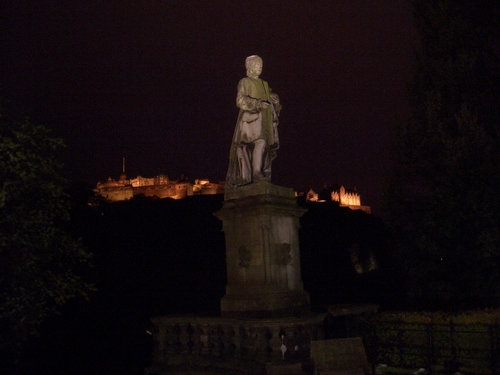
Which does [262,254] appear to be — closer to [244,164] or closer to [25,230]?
[244,164]

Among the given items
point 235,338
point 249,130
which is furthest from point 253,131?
point 235,338

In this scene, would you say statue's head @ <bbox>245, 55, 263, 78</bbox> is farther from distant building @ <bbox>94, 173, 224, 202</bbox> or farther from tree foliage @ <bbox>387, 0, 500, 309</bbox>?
distant building @ <bbox>94, 173, 224, 202</bbox>

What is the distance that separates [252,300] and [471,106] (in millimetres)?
10998

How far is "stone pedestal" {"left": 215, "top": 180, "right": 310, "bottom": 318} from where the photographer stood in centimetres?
1060

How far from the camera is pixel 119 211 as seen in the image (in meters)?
57.1

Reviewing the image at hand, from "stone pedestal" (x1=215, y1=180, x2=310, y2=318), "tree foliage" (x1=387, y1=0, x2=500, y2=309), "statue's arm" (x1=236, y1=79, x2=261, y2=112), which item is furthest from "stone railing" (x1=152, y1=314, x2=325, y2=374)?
"tree foliage" (x1=387, y1=0, x2=500, y2=309)

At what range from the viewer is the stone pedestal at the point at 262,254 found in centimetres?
1060

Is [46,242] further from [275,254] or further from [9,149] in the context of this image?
[275,254]

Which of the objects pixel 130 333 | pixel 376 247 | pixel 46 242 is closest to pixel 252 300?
pixel 46 242

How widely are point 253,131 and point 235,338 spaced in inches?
161

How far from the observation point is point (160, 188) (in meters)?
137

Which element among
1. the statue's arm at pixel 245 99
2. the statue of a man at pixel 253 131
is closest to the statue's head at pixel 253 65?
the statue of a man at pixel 253 131

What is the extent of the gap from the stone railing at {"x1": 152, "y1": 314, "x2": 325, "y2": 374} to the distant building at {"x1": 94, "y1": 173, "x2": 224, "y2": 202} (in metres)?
121

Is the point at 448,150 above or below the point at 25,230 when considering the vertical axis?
above
